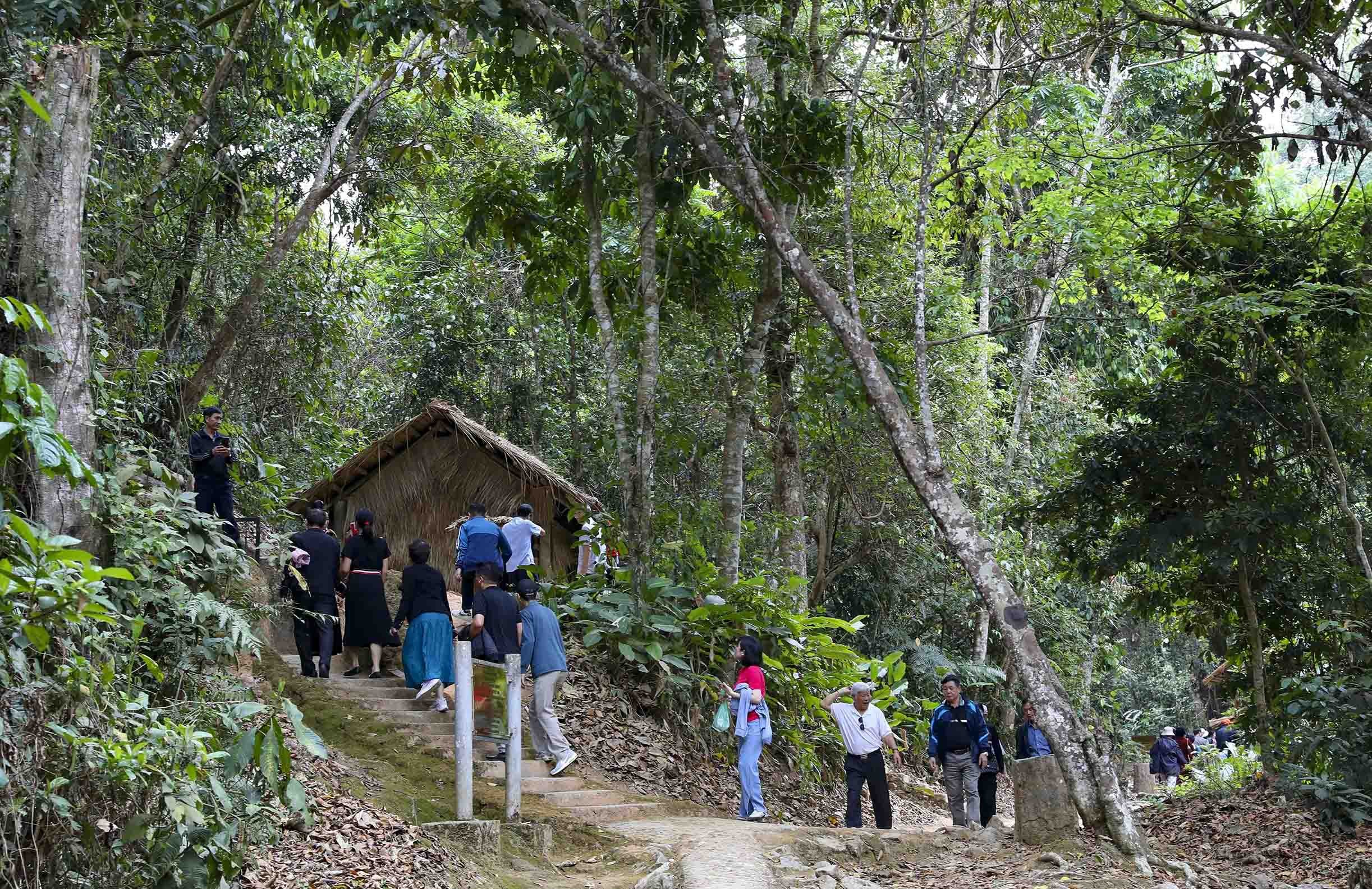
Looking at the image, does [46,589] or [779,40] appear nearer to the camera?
[46,589]

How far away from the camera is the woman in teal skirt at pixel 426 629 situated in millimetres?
10945

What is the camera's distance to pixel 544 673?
1016 cm

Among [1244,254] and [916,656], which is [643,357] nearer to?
[1244,254]

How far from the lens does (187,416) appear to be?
10.5m

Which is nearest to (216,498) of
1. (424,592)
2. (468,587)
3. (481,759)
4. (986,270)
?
(424,592)

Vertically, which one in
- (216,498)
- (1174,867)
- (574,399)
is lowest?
(1174,867)

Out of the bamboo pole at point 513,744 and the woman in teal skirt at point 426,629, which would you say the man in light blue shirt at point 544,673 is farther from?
the woman in teal skirt at point 426,629

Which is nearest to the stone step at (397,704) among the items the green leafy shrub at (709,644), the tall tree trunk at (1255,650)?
the green leafy shrub at (709,644)

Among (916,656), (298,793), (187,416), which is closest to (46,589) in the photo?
(298,793)

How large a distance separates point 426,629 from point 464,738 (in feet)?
8.31

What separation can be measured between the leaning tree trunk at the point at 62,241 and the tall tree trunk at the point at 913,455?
4620 millimetres

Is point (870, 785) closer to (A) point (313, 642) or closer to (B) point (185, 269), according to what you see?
(A) point (313, 642)

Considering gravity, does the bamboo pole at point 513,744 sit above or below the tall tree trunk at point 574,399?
below

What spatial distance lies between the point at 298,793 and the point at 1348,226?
1121 centimetres
